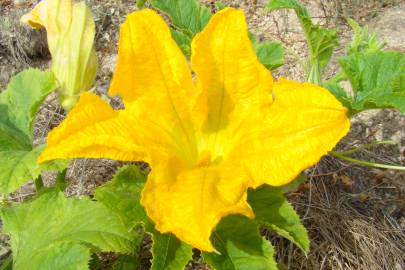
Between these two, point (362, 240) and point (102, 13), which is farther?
point (102, 13)

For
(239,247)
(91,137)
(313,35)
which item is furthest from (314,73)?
(91,137)

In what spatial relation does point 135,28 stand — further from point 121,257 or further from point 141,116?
point 121,257

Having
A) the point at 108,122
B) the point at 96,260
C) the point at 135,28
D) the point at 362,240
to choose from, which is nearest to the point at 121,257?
the point at 96,260

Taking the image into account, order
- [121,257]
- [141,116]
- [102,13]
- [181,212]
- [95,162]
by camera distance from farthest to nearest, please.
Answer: [102,13] < [95,162] < [121,257] < [141,116] < [181,212]

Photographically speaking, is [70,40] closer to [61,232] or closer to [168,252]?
[61,232]

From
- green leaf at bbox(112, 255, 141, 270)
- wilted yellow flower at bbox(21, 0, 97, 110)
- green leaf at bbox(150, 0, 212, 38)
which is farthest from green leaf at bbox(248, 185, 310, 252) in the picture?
green leaf at bbox(150, 0, 212, 38)

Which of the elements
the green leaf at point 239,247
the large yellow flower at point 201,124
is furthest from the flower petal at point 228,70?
the green leaf at point 239,247

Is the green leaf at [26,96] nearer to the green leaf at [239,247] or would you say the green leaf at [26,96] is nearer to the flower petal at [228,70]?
the flower petal at [228,70]
